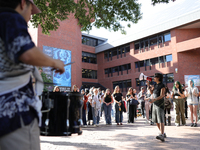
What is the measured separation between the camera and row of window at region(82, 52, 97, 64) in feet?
142

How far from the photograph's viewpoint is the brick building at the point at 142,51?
2977 centimetres

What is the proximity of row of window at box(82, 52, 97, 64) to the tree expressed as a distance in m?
34.2

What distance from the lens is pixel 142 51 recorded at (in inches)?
1422

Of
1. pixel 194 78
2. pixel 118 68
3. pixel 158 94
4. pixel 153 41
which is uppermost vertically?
pixel 153 41

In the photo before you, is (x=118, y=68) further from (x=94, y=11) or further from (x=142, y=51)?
(x=94, y=11)

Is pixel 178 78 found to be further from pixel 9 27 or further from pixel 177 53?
pixel 9 27

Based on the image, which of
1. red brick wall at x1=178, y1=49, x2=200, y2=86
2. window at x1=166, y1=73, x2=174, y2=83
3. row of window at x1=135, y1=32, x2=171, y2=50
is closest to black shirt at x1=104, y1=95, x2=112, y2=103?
red brick wall at x1=178, y1=49, x2=200, y2=86

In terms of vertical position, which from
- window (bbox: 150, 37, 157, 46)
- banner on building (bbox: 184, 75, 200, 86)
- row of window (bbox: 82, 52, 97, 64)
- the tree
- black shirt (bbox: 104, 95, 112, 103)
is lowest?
black shirt (bbox: 104, 95, 112, 103)

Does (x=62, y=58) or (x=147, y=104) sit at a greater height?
(x=62, y=58)

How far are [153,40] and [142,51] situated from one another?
294cm

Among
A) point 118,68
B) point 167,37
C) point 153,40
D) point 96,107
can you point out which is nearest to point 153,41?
point 153,40

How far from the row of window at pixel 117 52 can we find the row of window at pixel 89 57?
277 cm

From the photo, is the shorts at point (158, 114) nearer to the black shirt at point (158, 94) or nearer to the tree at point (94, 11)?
the black shirt at point (158, 94)

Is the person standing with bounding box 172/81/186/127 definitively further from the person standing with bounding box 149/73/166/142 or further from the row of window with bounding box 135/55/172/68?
the row of window with bounding box 135/55/172/68
